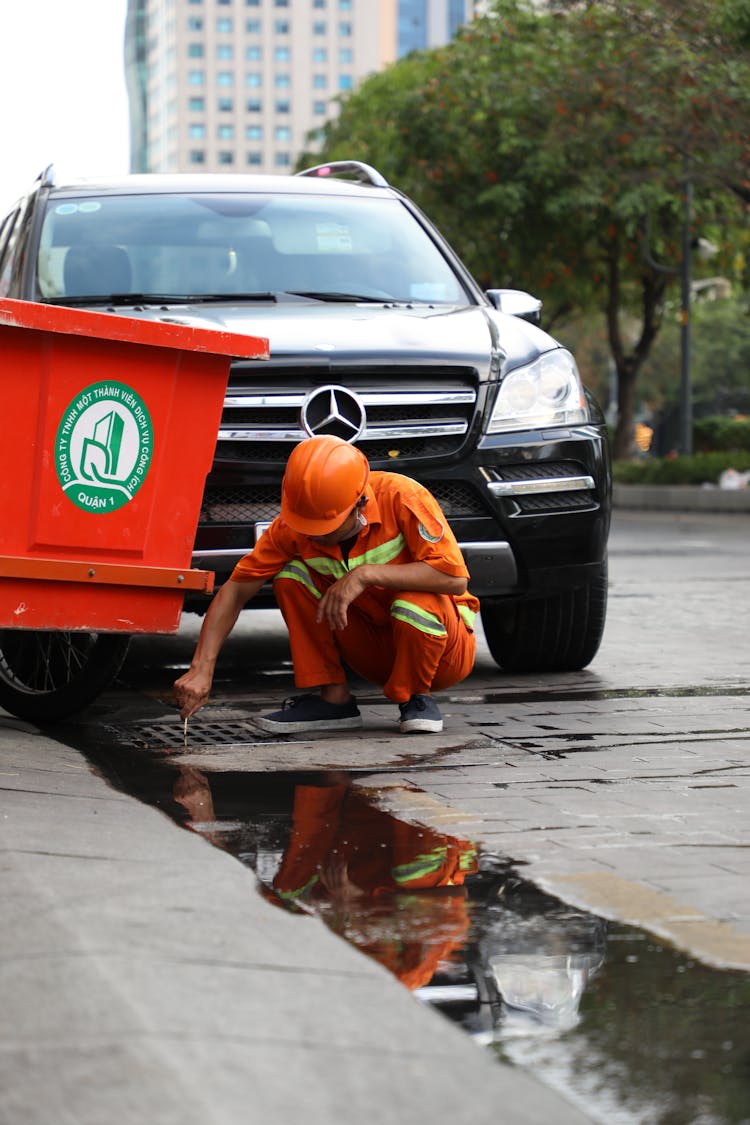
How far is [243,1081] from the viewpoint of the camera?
8.69 ft

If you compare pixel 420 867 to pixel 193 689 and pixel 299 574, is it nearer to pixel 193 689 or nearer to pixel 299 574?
pixel 193 689

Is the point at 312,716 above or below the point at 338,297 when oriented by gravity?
below

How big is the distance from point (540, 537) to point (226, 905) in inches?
147

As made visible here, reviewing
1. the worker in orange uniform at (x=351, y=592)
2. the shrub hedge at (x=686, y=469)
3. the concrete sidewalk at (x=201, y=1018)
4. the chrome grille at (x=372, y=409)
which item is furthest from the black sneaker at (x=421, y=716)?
the shrub hedge at (x=686, y=469)

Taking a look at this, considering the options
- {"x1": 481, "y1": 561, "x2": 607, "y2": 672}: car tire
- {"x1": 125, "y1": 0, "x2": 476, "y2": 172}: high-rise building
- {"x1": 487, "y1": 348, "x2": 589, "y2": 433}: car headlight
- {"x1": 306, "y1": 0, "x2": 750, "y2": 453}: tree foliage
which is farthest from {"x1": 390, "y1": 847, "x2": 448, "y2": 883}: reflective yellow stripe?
{"x1": 125, "y1": 0, "x2": 476, "y2": 172}: high-rise building

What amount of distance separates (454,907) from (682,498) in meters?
28.4

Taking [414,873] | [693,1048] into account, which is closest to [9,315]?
[414,873]

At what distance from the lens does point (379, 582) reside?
608cm

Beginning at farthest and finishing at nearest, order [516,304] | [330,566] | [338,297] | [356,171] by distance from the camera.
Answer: [356,171]
[516,304]
[338,297]
[330,566]

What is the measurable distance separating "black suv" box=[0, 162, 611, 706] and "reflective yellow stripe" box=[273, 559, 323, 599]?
59 cm

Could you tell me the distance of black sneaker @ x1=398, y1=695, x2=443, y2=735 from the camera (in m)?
6.32

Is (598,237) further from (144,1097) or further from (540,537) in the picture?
(144,1097)

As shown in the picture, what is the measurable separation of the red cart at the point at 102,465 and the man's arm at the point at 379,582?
0.41 meters

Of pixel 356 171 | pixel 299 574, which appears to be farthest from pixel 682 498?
pixel 299 574
